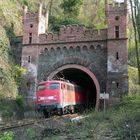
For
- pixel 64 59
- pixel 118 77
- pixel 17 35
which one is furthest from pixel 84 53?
pixel 17 35

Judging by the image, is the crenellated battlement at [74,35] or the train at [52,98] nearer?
the train at [52,98]

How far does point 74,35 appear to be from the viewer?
25391 millimetres

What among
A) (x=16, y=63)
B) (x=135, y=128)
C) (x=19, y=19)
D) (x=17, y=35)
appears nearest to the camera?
(x=135, y=128)

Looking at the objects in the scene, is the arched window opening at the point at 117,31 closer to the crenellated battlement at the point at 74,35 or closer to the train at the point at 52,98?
the crenellated battlement at the point at 74,35

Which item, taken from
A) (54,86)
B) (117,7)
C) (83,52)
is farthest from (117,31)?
(54,86)

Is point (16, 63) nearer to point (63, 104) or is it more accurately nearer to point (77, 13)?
point (63, 104)

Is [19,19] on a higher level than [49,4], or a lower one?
lower

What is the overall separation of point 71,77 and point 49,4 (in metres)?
17.7

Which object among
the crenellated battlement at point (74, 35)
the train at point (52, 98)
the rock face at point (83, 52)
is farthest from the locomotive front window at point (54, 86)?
the crenellated battlement at point (74, 35)

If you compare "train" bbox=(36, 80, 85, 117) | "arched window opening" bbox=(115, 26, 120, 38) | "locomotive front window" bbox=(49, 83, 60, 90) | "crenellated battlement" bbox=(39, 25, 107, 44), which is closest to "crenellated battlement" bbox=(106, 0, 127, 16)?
"arched window opening" bbox=(115, 26, 120, 38)

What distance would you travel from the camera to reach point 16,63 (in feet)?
87.9

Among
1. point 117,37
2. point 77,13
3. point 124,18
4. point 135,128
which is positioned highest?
point 77,13

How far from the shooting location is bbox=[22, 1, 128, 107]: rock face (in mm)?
23594

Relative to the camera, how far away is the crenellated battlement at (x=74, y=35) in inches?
977
